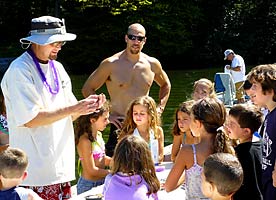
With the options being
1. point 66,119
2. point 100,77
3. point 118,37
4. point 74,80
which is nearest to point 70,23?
point 118,37

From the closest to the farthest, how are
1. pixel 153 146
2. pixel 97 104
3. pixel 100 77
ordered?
1. pixel 97 104
2. pixel 153 146
3. pixel 100 77

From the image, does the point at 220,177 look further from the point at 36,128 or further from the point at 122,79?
the point at 122,79

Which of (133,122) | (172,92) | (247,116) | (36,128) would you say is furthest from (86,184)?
(172,92)

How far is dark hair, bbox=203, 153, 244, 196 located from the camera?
3377mm

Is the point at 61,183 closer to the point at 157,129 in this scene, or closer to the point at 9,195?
the point at 9,195

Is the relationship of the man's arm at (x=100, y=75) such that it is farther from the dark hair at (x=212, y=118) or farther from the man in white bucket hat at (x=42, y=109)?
the dark hair at (x=212, y=118)

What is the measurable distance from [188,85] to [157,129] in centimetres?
1706

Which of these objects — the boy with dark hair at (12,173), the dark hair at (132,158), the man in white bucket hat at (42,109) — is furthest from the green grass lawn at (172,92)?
the boy with dark hair at (12,173)

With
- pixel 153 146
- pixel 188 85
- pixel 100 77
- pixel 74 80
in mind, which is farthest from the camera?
pixel 74 80

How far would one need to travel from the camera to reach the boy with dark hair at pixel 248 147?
13.2 feet

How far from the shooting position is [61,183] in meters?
4.27

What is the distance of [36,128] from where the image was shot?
409cm

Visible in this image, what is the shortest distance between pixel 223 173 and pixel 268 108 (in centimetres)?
100

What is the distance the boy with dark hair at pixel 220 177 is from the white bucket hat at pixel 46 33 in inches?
56.0
